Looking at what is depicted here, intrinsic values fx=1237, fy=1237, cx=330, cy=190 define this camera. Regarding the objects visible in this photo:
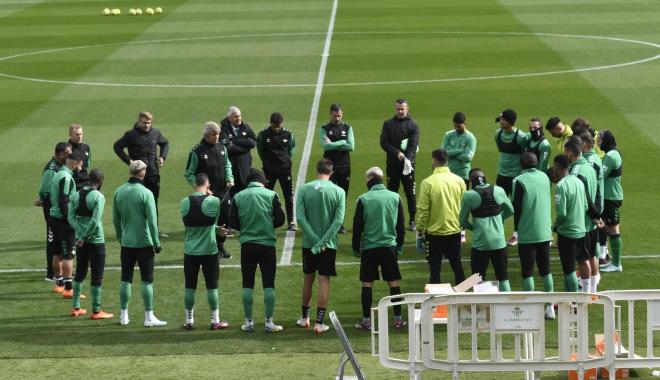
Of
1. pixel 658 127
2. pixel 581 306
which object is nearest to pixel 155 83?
pixel 658 127

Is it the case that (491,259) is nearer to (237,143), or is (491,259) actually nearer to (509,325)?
(509,325)

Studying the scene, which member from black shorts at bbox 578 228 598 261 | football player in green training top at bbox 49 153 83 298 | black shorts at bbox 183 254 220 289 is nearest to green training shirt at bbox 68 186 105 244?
football player in green training top at bbox 49 153 83 298

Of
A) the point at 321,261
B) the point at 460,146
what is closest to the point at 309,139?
the point at 460,146

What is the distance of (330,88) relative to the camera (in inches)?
1346

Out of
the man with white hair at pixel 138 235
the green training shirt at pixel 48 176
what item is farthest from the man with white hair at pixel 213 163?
the man with white hair at pixel 138 235

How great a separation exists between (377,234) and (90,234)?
3.79 meters

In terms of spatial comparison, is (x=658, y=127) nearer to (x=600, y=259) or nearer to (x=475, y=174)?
(x=600, y=259)

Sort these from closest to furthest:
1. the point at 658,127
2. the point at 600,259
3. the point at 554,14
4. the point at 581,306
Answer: the point at 581,306 < the point at 600,259 < the point at 658,127 < the point at 554,14

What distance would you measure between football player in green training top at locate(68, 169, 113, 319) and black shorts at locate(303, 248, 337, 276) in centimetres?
274

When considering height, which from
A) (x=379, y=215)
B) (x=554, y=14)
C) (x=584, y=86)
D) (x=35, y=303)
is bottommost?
(x=35, y=303)

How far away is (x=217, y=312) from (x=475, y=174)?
12.0 feet

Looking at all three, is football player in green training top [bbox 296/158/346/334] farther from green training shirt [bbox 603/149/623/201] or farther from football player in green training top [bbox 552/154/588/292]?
green training shirt [bbox 603/149/623/201]

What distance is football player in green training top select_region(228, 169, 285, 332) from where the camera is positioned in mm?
15320

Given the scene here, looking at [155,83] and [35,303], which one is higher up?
[155,83]
